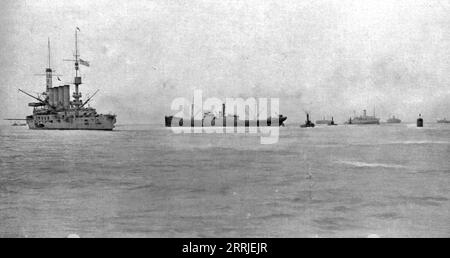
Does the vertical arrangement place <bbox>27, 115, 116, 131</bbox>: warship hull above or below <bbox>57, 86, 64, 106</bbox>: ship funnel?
below

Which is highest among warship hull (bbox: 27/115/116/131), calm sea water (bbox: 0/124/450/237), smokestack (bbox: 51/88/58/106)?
smokestack (bbox: 51/88/58/106)

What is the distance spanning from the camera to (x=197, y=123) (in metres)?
119

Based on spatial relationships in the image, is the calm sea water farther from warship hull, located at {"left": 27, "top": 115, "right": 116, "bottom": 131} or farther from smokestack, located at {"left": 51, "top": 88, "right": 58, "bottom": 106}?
warship hull, located at {"left": 27, "top": 115, "right": 116, "bottom": 131}

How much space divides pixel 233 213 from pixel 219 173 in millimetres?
7304

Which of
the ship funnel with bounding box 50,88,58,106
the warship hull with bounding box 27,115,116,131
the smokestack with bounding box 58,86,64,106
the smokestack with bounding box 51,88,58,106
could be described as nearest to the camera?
the ship funnel with bounding box 50,88,58,106

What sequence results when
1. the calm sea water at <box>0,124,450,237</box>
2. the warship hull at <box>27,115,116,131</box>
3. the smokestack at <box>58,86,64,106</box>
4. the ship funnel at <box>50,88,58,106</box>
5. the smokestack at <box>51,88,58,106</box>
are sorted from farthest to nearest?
the warship hull at <box>27,115,116,131</box> → the smokestack at <box>58,86,64,106</box> → the smokestack at <box>51,88,58,106</box> → the ship funnel at <box>50,88,58,106</box> → the calm sea water at <box>0,124,450,237</box>

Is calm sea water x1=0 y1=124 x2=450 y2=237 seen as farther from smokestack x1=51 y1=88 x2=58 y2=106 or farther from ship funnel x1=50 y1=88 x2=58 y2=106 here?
smokestack x1=51 y1=88 x2=58 y2=106

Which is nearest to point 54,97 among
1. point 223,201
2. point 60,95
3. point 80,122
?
point 60,95

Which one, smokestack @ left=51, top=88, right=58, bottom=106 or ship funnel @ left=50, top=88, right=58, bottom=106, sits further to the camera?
smokestack @ left=51, top=88, right=58, bottom=106

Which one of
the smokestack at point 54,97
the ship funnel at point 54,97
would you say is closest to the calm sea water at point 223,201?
the ship funnel at point 54,97

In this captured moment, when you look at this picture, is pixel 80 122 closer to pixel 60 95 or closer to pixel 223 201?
pixel 60 95

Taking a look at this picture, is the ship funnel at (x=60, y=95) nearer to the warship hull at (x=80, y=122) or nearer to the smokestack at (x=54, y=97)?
the smokestack at (x=54, y=97)

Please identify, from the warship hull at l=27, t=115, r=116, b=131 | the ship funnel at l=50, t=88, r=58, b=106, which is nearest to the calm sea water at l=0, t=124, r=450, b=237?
the ship funnel at l=50, t=88, r=58, b=106
